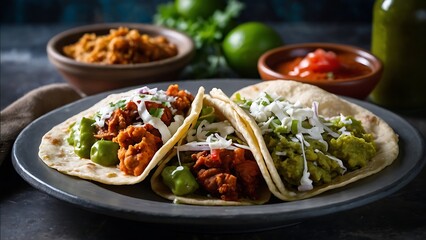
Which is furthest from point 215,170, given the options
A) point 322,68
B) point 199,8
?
point 199,8

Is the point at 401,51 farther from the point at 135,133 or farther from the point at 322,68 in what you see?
the point at 135,133

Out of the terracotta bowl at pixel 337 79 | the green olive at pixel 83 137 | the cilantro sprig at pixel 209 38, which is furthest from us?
the cilantro sprig at pixel 209 38

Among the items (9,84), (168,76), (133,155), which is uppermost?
(133,155)

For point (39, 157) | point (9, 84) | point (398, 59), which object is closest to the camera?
point (39, 157)

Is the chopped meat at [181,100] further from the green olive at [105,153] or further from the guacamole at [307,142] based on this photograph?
the green olive at [105,153]

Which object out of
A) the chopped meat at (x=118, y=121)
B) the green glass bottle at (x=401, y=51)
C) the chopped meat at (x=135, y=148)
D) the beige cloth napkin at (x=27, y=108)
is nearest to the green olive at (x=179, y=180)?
the chopped meat at (x=135, y=148)

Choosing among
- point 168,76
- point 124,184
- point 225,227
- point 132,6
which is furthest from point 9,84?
point 225,227

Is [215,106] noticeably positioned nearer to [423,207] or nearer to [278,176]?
[278,176]
